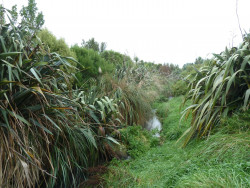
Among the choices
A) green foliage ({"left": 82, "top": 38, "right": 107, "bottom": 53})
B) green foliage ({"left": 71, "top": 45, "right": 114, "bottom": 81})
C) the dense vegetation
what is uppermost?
green foliage ({"left": 82, "top": 38, "right": 107, "bottom": 53})

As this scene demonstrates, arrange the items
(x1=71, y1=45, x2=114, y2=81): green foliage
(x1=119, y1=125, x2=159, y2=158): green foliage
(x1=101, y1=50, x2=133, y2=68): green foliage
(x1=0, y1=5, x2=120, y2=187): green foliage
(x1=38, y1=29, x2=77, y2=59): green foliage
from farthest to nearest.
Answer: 1. (x1=101, y1=50, x2=133, y2=68): green foliage
2. (x1=71, y1=45, x2=114, y2=81): green foliage
3. (x1=38, y1=29, x2=77, y2=59): green foliage
4. (x1=119, y1=125, x2=159, y2=158): green foliage
5. (x1=0, y1=5, x2=120, y2=187): green foliage

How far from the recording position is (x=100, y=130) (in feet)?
9.36

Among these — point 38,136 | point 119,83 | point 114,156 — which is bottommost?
point 114,156

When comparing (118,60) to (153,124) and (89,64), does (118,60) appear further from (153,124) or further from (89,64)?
(153,124)

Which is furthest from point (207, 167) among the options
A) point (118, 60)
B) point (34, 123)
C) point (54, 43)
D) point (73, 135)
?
point (118, 60)

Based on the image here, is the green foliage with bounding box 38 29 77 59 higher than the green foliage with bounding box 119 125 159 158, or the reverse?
the green foliage with bounding box 38 29 77 59

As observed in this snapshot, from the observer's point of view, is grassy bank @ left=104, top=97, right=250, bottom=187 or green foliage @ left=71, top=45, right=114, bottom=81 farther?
green foliage @ left=71, top=45, right=114, bottom=81

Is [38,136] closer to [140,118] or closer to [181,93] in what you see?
[140,118]

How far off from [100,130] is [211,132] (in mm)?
1595

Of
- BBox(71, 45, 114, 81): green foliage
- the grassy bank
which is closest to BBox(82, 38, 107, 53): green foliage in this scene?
BBox(71, 45, 114, 81): green foliage

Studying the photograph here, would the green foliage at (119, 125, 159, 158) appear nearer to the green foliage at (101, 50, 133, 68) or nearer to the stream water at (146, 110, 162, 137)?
the stream water at (146, 110, 162, 137)

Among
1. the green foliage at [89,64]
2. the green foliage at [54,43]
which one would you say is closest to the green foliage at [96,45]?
the green foliage at [89,64]

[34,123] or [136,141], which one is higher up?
[34,123]

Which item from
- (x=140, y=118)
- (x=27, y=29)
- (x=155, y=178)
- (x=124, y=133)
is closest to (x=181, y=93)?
(x=140, y=118)
